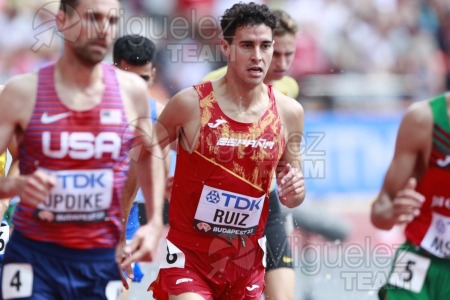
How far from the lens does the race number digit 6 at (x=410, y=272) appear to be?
559 cm

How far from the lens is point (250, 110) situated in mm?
6934

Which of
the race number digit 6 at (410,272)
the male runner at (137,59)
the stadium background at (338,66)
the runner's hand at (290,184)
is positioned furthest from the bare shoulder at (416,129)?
the stadium background at (338,66)

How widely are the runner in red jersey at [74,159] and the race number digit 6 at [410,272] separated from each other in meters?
1.29

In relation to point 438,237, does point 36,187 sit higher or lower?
higher

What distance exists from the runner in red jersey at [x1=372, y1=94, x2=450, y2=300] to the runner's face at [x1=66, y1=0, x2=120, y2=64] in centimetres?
158

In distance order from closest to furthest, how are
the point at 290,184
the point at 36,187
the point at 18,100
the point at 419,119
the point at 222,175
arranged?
the point at 36,187 < the point at 18,100 < the point at 419,119 < the point at 290,184 < the point at 222,175

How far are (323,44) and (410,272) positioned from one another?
11.0m

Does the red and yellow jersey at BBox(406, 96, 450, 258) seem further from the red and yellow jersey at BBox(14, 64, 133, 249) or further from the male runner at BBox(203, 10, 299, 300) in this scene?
the male runner at BBox(203, 10, 299, 300)

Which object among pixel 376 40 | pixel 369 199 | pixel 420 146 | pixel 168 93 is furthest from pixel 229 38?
pixel 376 40

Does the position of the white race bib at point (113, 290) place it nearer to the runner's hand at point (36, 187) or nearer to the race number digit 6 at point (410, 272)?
the runner's hand at point (36, 187)

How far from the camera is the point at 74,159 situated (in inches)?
212

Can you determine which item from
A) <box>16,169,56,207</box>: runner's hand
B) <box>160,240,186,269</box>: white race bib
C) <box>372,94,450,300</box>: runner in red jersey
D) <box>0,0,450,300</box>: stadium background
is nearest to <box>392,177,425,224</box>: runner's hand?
<box>372,94,450,300</box>: runner in red jersey

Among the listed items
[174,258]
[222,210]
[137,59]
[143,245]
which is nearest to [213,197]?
[222,210]

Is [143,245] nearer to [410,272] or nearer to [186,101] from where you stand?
[410,272]
